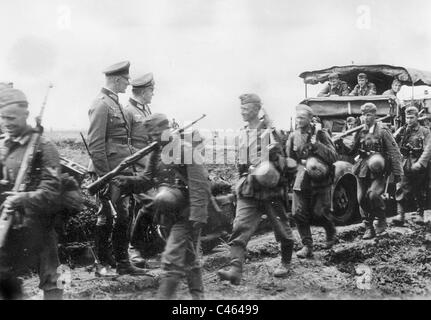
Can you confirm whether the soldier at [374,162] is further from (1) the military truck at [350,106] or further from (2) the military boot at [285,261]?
(2) the military boot at [285,261]

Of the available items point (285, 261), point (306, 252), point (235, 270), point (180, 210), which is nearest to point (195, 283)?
point (180, 210)

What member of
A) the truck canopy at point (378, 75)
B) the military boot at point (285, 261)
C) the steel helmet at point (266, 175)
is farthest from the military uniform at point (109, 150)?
the truck canopy at point (378, 75)

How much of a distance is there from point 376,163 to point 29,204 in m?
5.00

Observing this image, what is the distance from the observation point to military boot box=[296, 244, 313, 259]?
278 inches

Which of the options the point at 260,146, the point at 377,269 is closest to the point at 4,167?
the point at 260,146

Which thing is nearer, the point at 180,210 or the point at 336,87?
the point at 180,210

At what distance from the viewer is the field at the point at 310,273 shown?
5875mm

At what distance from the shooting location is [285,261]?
6395 millimetres

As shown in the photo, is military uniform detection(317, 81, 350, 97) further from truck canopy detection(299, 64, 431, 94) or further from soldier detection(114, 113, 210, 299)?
soldier detection(114, 113, 210, 299)

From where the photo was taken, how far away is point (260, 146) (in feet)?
20.1

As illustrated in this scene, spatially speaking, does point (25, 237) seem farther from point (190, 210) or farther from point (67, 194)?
point (190, 210)

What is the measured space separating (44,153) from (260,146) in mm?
2303

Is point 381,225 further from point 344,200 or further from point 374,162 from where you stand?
point 344,200

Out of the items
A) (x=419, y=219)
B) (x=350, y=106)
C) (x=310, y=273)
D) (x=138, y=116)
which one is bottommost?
(x=419, y=219)
